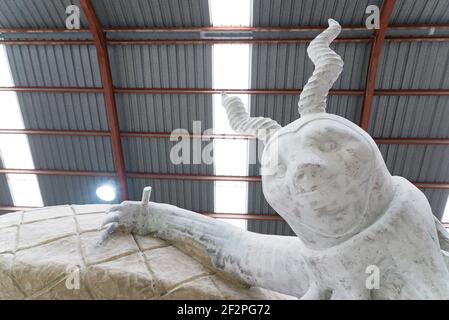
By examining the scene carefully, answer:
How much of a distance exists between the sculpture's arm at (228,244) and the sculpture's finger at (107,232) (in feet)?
0.04

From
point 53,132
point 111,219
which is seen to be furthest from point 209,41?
point 111,219

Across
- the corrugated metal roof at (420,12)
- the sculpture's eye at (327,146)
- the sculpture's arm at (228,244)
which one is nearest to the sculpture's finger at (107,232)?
the sculpture's arm at (228,244)

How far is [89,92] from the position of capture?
505 inches

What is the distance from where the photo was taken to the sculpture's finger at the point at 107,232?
4757 mm

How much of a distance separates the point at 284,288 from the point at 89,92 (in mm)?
10879

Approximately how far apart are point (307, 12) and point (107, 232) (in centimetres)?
914

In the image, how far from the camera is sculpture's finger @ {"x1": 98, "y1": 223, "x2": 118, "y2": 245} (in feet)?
15.6

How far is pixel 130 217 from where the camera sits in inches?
199

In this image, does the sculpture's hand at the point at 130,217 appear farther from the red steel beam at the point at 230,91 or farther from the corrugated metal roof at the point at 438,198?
the corrugated metal roof at the point at 438,198

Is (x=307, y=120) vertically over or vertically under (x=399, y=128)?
over
